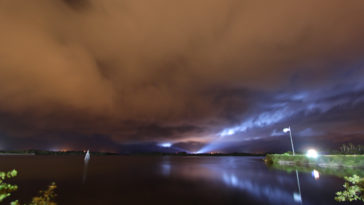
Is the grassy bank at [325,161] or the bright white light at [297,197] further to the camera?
the grassy bank at [325,161]

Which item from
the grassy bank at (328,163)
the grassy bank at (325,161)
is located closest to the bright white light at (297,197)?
the grassy bank at (328,163)

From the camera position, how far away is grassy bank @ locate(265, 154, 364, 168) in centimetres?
4450

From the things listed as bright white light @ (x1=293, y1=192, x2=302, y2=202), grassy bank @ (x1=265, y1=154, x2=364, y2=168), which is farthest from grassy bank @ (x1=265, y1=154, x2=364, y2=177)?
bright white light @ (x1=293, y1=192, x2=302, y2=202)

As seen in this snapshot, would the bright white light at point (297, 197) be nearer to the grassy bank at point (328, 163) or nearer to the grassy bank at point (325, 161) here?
the grassy bank at point (328, 163)

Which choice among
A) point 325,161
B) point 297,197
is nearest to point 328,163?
A: point 325,161

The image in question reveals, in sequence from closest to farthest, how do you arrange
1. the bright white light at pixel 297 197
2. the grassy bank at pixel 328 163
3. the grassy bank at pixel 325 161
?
1. the bright white light at pixel 297 197
2. the grassy bank at pixel 328 163
3. the grassy bank at pixel 325 161

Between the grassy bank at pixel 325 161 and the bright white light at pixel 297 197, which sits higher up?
the grassy bank at pixel 325 161

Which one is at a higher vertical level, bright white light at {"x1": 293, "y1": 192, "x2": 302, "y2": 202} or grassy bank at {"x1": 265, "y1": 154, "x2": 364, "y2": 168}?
grassy bank at {"x1": 265, "y1": 154, "x2": 364, "y2": 168}

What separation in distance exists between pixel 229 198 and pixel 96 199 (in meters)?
17.0

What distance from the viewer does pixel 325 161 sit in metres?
51.7

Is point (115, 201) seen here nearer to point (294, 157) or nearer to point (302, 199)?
point (302, 199)

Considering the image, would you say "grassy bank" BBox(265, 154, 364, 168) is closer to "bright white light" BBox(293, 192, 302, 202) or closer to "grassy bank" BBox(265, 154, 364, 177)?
"grassy bank" BBox(265, 154, 364, 177)

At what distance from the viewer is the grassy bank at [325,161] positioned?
44497 mm

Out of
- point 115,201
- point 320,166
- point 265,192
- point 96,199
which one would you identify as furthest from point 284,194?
point 320,166
